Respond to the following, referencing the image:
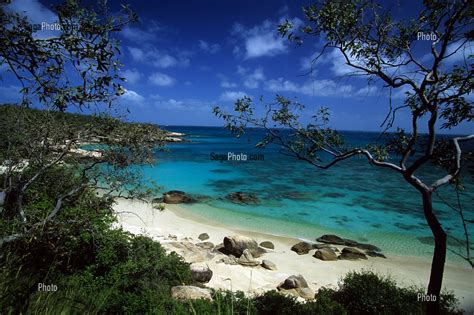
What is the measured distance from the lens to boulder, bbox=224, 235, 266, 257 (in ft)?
49.7

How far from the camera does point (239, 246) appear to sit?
15.3m

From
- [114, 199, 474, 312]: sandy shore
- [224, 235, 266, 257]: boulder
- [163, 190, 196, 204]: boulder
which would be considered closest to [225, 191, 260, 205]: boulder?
[163, 190, 196, 204]: boulder

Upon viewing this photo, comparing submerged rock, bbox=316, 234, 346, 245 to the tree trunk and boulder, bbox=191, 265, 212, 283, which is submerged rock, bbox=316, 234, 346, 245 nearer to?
boulder, bbox=191, 265, 212, 283

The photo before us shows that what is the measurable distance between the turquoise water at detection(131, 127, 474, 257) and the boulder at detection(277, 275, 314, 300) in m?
7.13

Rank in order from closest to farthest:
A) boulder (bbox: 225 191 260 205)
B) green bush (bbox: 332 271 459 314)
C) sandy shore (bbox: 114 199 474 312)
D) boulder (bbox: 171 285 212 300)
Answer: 1. boulder (bbox: 171 285 212 300)
2. green bush (bbox: 332 271 459 314)
3. sandy shore (bbox: 114 199 474 312)
4. boulder (bbox: 225 191 260 205)

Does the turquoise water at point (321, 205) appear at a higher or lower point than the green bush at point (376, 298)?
lower

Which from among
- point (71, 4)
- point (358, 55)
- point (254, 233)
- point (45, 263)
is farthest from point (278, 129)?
point (254, 233)

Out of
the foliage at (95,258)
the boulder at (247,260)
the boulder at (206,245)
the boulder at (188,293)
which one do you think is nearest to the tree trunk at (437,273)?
the boulder at (188,293)

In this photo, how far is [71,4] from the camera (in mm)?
3994

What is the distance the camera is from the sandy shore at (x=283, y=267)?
12.2 meters

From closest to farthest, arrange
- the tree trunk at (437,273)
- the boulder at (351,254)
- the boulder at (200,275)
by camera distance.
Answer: the tree trunk at (437,273) < the boulder at (200,275) < the boulder at (351,254)

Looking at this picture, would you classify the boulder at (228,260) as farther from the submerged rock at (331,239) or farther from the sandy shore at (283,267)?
the submerged rock at (331,239)

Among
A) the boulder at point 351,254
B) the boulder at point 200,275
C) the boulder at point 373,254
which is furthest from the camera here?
the boulder at point 373,254

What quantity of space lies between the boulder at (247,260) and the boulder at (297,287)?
2.37m
